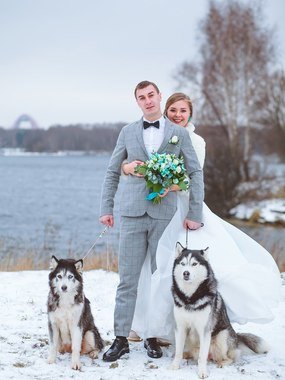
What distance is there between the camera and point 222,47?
79.0ft

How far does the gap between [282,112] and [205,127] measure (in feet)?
12.3

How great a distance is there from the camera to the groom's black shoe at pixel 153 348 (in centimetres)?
474

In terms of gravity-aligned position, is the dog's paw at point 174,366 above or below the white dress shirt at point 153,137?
below

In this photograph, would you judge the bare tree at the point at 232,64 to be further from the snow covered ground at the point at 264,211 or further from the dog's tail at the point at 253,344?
the dog's tail at the point at 253,344

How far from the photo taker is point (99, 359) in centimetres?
467

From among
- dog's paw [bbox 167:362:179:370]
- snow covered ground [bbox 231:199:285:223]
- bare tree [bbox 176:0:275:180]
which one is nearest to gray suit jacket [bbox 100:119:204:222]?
dog's paw [bbox 167:362:179:370]

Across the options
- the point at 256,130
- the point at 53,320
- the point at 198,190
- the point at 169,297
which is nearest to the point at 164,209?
the point at 198,190

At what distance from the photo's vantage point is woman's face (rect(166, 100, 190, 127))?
514 cm

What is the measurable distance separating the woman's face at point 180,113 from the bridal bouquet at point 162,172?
65 cm

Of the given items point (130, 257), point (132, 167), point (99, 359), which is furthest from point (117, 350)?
point (132, 167)

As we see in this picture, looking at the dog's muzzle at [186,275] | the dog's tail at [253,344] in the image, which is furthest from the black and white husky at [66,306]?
the dog's tail at [253,344]

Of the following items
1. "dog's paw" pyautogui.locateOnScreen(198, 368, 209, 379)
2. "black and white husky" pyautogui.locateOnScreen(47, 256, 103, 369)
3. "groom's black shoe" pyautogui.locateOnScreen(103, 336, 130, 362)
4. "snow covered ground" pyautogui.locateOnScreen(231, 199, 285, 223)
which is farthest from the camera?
"snow covered ground" pyautogui.locateOnScreen(231, 199, 285, 223)

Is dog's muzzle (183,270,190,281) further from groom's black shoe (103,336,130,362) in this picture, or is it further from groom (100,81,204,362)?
groom's black shoe (103,336,130,362)

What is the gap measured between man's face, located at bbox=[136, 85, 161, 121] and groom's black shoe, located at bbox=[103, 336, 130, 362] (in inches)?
78.8
